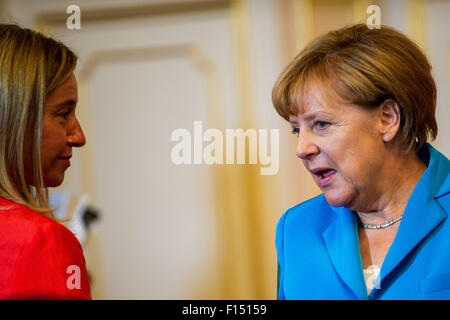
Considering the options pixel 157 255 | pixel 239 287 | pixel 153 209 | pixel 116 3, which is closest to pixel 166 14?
pixel 116 3

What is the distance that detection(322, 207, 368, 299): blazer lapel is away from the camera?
Result: 46.5 inches

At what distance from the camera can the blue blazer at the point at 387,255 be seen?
114 cm

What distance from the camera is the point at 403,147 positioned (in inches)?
49.4

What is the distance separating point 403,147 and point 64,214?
1572 millimetres

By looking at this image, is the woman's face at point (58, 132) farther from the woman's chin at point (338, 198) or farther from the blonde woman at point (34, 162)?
the woman's chin at point (338, 198)

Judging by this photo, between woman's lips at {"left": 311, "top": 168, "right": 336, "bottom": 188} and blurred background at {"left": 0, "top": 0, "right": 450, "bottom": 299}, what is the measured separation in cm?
101

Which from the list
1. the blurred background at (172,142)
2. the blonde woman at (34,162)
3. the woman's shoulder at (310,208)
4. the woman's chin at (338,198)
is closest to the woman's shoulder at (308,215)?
the woman's shoulder at (310,208)

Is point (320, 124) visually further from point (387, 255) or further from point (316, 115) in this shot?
point (387, 255)

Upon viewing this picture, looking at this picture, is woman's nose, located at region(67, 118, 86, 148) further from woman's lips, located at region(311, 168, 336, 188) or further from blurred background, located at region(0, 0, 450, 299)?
blurred background, located at region(0, 0, 450, 299)

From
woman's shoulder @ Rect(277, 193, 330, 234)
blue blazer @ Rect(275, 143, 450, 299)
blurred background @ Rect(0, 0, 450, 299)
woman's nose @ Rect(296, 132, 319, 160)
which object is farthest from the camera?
blurred background @ Rect(0, 0, 450, 299)

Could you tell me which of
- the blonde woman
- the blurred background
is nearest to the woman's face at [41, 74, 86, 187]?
the blonde woman

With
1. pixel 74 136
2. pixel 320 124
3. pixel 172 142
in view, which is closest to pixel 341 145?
pixel 320 124

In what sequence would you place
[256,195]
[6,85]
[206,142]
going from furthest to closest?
[256,195], [206,142], [6,85]
